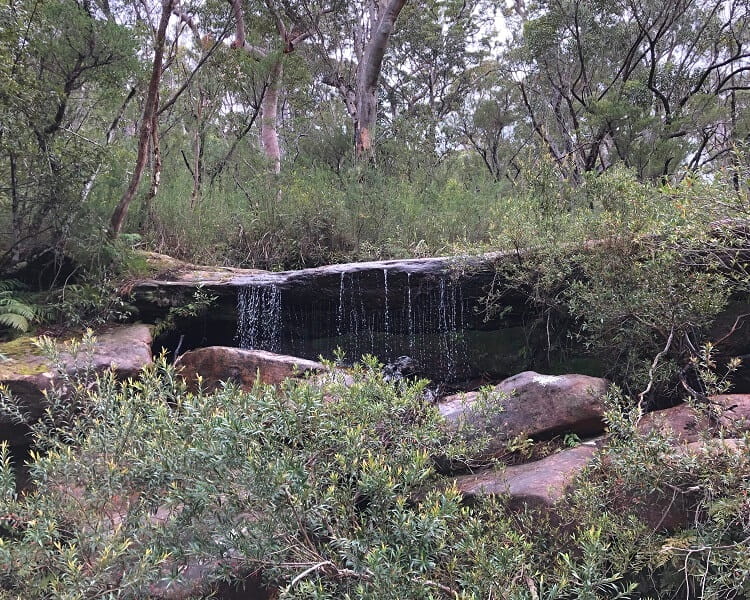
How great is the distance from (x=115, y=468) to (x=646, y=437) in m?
2.27

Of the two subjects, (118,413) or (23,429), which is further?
(23,429)

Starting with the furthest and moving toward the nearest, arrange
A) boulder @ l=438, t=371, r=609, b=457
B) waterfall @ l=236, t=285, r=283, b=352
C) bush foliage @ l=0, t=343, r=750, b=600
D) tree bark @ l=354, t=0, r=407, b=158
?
tree bark @ l=354, t=0, r=407, b=158 → waterfall @ l=236, t=285, r=283, b=352 → boulder @ l=438, t=371, r=609, b=457 → bush foliage @ l=0, t=343, r=750, b=600

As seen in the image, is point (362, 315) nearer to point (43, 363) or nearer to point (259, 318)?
point (259, 318)

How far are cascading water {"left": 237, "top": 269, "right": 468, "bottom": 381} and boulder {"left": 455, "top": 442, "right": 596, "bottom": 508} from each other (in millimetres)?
2413

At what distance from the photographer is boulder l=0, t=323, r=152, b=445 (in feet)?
12.8

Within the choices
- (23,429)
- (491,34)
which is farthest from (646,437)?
(491,34)

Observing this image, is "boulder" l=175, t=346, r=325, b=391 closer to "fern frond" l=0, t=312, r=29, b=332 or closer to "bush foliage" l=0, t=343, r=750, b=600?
"fern frond" l=0, t=312, r=29, b=332

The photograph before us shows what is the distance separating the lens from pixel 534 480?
2.74m

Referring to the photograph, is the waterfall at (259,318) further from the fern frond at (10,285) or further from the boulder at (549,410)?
the boulder at (549,410)

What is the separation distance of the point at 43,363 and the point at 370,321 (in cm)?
311

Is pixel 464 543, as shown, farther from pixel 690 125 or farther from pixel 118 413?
pixel 690 125

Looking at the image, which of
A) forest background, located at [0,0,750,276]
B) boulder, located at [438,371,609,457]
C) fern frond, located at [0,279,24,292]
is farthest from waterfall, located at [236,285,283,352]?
boulder, located at [438,371,609,457]

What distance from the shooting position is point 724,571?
1.97 m

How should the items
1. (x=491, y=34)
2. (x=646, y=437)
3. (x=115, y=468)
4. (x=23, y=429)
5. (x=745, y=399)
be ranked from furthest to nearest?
1. (x=491, y=34)
2. (x=23, y=429)
3. (x=745, y=399)
4. (x=646, y=437)
5. (x=115, y=468)
